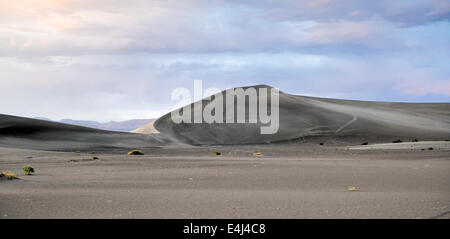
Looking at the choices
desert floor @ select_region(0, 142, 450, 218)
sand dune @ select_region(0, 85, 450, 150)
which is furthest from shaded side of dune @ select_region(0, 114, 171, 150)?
desert floor @ select_region(0, 142, 450, 218)

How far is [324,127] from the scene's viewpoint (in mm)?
92312

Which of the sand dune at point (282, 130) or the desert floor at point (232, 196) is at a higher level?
the sand dune at point (282, 130)

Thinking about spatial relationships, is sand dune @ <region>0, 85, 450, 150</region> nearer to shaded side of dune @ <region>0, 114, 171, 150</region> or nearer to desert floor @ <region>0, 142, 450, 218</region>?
shaded side of dune @ <region>0, 114, 171, 150</region>

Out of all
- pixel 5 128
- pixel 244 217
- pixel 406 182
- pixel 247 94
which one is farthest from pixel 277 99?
pixel 244 217

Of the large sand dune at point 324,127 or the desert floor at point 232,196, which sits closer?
the desert floor at point 232,196

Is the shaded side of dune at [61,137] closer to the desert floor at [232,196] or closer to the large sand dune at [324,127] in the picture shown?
the large sand dune at [324,127]

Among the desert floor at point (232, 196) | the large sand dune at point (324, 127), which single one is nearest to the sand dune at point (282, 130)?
the large sand dune at point (324, 127)

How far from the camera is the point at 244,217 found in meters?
10.5

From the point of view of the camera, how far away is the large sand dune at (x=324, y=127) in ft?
286

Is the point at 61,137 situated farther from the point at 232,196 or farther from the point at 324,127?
the point at 232,196

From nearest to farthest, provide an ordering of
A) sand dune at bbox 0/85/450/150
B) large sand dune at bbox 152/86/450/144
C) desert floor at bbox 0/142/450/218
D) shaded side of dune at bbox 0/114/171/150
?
desert floor at bbox 0/142/450/218
shaded side of dune at bbox 0/114/171/150
sand dune at bbox 0/85/450/150
large sand dune at bbox 152/86/450/144

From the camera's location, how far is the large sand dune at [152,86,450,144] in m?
87.2
